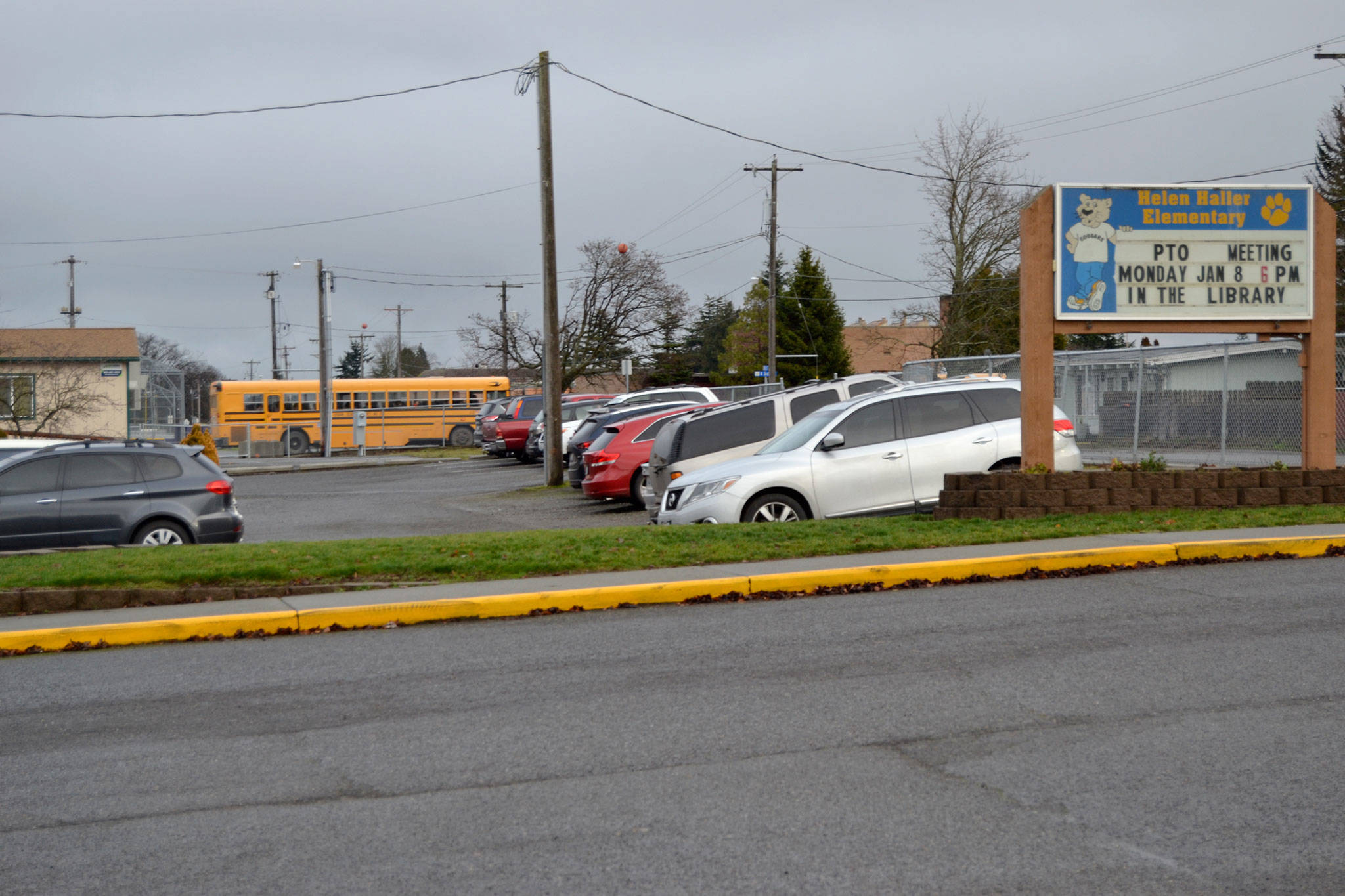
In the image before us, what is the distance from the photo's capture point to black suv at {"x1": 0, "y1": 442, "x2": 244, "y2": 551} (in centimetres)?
1373

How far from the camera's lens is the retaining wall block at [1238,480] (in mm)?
13609

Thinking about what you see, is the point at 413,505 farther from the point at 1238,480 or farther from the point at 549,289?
the point at 1238,480

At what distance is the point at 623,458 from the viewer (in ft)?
66.6

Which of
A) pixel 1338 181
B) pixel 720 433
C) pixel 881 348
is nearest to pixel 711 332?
pixel 881 348

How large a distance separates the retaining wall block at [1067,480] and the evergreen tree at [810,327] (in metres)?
66.2

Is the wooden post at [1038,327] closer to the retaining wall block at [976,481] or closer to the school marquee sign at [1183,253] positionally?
the school marquee sign at [1183,253]

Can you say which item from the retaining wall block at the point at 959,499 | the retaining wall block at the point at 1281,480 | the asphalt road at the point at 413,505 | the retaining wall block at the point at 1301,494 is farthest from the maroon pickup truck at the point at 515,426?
the retaining wall block at the point at 1301,494

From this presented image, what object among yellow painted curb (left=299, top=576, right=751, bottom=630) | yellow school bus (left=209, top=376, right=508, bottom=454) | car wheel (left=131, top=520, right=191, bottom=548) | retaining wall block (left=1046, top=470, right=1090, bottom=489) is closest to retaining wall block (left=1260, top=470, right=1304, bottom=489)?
retaining wall block (left=1046, top=470, right=1090, bottom=489)

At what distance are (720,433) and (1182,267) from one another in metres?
6.39

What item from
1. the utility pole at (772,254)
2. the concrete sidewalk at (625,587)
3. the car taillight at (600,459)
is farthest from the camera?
the utility pole at (772,254)

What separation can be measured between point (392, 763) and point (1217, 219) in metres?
12.1

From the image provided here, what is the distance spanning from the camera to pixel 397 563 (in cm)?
1135

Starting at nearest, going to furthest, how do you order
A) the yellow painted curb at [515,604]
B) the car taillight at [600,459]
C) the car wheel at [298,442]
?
1. the yellow painted curb at [515,604]
2. the car taillight at [600,459]
3. the car wheel at [298,442]

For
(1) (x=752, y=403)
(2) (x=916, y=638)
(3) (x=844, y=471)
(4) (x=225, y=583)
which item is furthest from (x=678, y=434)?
(2) (x=916, y=638)
